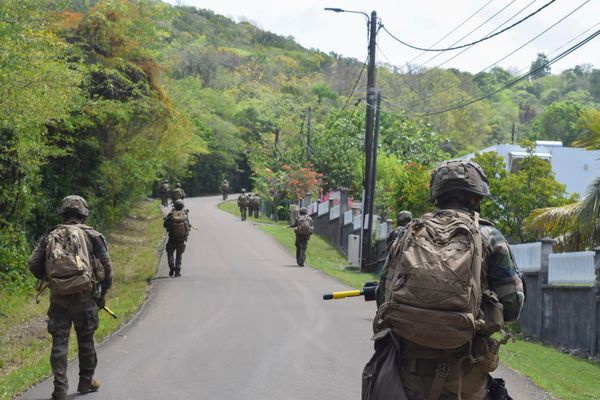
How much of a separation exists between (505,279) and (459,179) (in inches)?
25.7

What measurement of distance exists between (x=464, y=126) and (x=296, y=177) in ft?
157

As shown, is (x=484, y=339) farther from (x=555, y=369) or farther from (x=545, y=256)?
(x=545, y=256)

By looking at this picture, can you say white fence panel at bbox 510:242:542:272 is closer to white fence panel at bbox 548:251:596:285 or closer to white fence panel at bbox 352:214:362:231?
white fence panel at bbox 548:251:596:285

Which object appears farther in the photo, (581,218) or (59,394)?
(581,218)

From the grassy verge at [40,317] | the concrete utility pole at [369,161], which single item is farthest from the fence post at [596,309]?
the concrete utility pole at [369,161]

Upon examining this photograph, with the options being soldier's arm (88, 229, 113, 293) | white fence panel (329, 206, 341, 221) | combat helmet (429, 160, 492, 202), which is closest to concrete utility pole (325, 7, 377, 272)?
white fence panel (329, 206, 341, 221)

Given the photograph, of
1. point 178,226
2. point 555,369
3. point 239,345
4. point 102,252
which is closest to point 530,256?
point 555,369

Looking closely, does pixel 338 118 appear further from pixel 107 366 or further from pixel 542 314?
pixel 107 366

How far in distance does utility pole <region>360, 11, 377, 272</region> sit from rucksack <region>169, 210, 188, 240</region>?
8.17 meters

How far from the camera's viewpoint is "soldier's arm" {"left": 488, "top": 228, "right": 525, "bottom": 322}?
16.3ft

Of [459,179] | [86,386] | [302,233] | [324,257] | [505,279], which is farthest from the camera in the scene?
[324,257]

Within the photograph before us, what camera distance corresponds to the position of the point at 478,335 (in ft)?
15.8

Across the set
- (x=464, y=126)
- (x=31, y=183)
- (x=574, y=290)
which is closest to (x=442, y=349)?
(x=574, y=290)

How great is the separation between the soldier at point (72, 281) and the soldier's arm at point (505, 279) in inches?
186
